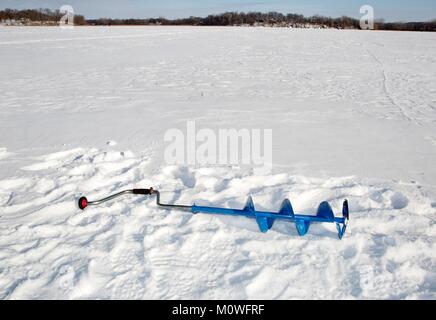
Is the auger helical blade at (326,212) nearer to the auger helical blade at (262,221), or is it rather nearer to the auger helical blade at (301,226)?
the auger helical blade at (301,226)

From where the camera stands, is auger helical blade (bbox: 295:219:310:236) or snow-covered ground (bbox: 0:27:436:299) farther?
auger helical blade (bbox: 295:219:310:236)

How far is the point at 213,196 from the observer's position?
10.5 feet

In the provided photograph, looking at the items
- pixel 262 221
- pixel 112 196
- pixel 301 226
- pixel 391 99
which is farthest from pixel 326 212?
pixel 391 99

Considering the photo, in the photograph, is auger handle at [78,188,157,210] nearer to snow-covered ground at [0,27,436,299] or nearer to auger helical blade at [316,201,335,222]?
snow-covered ground at [0,27,436,299]

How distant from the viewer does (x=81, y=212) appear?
2.93 meters

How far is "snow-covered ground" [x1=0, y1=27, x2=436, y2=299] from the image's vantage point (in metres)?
2.21

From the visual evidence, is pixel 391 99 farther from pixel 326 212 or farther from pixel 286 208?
pixel 286 208

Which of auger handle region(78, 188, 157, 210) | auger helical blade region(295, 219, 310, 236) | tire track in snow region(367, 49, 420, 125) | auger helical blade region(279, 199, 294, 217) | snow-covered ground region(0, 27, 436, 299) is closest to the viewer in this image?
snow-covered ground region(0, 27, 436, 299)

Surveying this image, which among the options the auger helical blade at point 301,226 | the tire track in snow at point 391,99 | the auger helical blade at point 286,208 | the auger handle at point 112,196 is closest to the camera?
the auger helical blade at point 301,226

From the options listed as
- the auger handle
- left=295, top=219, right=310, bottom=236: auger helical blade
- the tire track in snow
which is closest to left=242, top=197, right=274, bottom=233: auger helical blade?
left=295, top=219, right=310, bottom=236: auger helical blade

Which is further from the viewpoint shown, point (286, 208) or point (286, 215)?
point (286, 208)

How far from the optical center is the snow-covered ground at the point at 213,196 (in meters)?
2.21

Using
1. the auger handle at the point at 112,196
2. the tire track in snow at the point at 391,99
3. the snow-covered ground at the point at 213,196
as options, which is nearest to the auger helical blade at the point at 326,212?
the snow-covered ground at the point at 213,196

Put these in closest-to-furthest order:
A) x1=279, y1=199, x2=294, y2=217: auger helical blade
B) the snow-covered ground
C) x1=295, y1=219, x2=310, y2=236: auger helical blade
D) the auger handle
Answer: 1. the snow-covered ground
2. x1=295, y1=219, x2=310, y2=236: auger helical blade
3. x1=279, y1=199, x2=294, y2=217: auger helical blade
4. the auger handle
